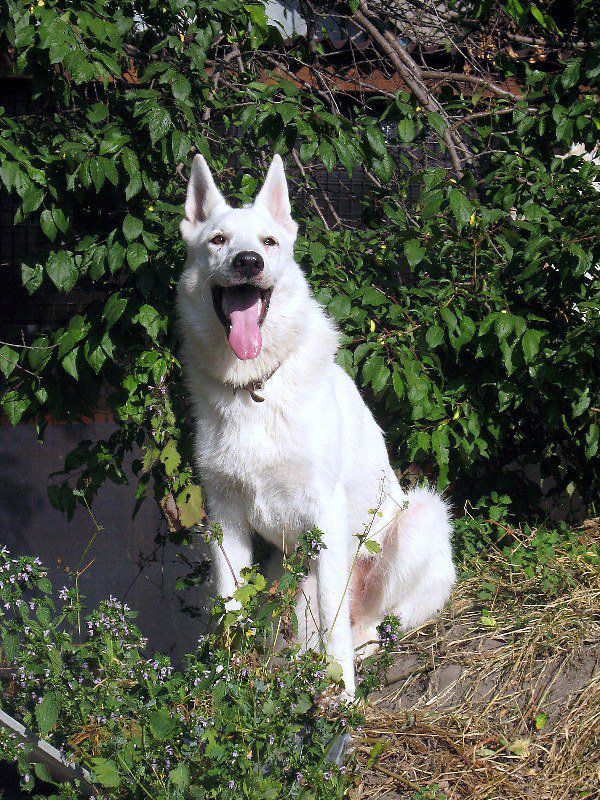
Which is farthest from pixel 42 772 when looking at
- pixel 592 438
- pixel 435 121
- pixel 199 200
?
pixel 435 121

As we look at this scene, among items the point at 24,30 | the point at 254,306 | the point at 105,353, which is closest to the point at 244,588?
the point at 254,306

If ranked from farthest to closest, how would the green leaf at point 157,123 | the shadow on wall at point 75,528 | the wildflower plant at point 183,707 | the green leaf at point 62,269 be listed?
Result: 1. the shadow on wall at point 75,528
2. the green leaf at point 62,269
3. the green leaf at point 157,123
4. the wildflower plant at point 183,707

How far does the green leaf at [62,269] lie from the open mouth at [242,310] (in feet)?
2.51

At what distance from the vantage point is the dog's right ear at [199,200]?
3.58 meters

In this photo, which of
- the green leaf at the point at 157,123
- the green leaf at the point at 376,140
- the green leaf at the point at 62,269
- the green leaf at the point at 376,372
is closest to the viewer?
the green leaf at the point at 157,123

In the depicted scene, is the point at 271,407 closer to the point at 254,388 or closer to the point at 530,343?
the point at 254,388

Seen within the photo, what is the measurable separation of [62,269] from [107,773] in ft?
7.22

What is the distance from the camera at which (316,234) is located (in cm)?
438

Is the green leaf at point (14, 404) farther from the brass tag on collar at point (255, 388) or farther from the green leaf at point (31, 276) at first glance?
the brass tag on collar at point (255, 388)

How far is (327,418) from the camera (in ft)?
11.1

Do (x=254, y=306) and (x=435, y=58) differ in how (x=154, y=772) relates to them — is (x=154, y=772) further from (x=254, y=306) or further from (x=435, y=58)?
(x=435, y=58)

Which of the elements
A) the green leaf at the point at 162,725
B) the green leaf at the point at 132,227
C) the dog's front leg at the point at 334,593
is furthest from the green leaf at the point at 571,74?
the green leaf at the point at 162,725

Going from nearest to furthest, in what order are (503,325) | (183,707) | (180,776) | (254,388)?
1. (180,776)
2. (183,707)
3. (254,388)
4. (503,325)

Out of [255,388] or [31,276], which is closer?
[255,388]
